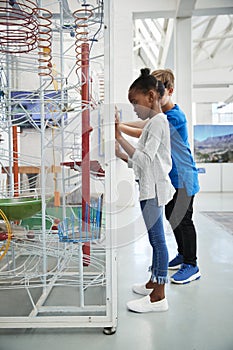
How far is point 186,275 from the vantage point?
5.76ft

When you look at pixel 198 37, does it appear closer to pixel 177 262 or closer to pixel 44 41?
pixel 177 262

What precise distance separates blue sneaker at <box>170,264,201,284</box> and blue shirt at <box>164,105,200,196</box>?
0.40 meters

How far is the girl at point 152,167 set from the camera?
1.33 metres

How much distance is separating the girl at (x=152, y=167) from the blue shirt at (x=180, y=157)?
1.17ft

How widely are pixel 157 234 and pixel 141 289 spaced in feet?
1.24

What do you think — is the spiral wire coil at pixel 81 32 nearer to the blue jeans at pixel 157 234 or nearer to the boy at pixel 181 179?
the boy at pixel 181 179

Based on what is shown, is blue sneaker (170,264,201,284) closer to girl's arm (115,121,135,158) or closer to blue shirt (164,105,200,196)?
blue shirt (164,105,200,196)

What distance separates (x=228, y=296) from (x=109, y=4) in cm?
134

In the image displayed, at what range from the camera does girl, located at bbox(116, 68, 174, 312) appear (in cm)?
133

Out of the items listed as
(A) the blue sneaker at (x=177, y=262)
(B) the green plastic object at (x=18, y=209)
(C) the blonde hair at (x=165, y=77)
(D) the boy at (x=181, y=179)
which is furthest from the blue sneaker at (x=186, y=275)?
(C) the blonde hair at (x=165, y=77)

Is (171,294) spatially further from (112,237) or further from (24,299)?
(24,299)

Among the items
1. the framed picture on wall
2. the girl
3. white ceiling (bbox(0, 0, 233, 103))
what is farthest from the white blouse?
the framed picture on wall

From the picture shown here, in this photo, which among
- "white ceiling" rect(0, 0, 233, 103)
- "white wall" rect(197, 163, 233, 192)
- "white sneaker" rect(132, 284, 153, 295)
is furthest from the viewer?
"white wall" rect(197, 163, 233, 192)

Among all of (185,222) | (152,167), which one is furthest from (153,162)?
(185,222)
